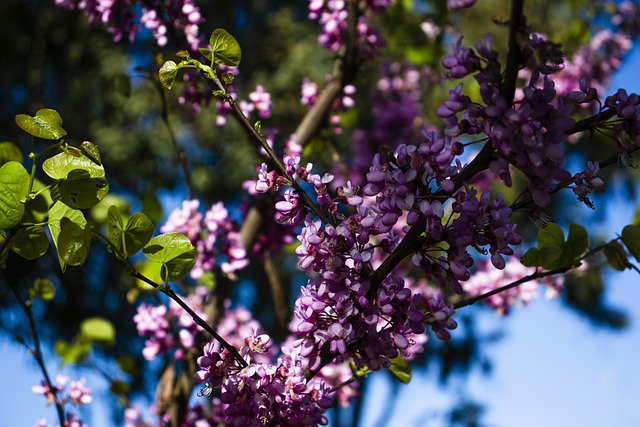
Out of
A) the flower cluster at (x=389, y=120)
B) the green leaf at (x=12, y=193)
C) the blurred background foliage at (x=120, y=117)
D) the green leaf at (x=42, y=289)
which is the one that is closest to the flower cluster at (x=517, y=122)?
the green leaf at (x=12, y=193)

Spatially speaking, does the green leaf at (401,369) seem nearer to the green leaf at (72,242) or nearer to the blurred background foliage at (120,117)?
the green leaf at (72,242)

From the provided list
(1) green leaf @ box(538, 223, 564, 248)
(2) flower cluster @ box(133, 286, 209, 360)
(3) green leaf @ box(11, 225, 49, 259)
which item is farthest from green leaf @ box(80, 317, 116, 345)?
(1) green leaf @ box(538, 223, 564, 248)

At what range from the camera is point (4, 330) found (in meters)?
4.79

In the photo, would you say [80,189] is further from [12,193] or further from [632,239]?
[632,239]

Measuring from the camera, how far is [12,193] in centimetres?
61

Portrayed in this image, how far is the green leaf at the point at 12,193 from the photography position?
2.00 feet

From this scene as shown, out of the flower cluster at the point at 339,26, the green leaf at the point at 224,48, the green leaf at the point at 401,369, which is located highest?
the flower cluster at the point at 339,26

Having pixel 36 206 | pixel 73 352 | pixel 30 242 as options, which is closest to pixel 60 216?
pixel 30 242

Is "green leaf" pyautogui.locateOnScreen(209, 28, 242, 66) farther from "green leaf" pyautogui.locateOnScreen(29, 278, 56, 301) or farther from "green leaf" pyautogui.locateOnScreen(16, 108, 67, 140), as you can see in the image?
"green leaf" pyautogui.locateOnScreen(29, 278, 56, 301)

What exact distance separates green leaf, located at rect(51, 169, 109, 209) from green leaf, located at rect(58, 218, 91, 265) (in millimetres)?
38

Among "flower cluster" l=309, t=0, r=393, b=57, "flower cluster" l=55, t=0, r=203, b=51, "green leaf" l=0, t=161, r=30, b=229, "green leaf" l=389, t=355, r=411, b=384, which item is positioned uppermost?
"flower cluster" l=309, t=0, r=393, b=57

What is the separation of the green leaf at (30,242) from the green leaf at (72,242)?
0.08 meters

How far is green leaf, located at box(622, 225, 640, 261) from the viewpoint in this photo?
2.27 ft

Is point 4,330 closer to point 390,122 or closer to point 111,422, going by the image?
point 111,422
